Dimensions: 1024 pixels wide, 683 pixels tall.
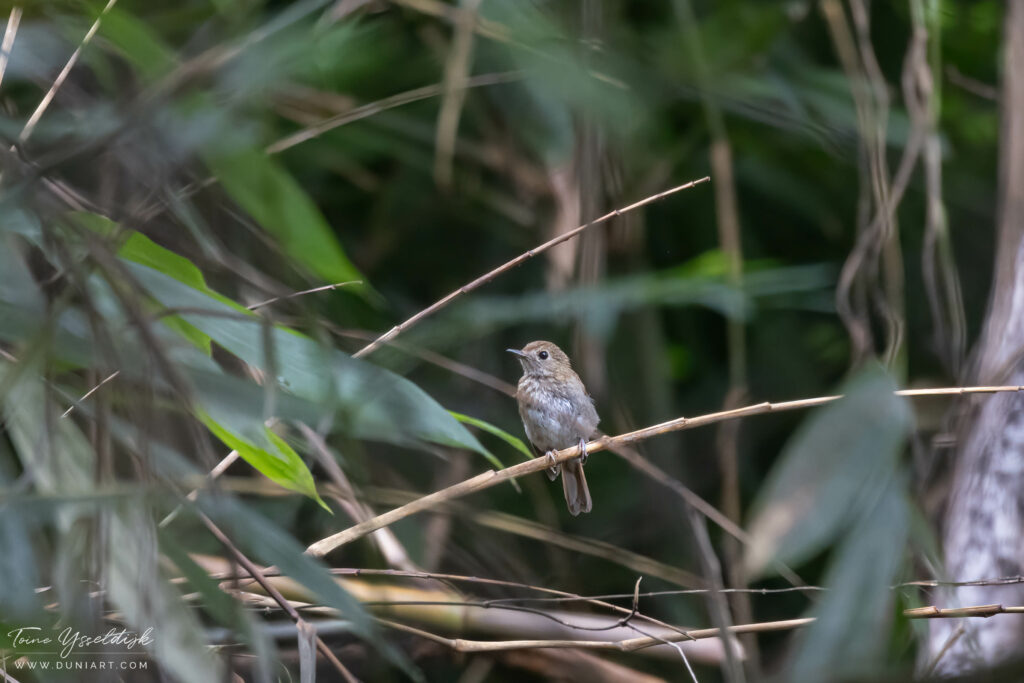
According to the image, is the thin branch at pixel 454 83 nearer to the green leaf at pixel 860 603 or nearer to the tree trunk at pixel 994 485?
the tree trunk at pixel 994 485

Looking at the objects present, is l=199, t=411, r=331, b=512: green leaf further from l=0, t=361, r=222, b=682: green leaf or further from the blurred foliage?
l=0, t=361, r=222, b=682: green leaf

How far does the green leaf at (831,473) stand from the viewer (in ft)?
4.10

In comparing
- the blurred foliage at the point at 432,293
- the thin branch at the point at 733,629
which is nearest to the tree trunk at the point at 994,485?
the blurred foliage at the point at 432,293

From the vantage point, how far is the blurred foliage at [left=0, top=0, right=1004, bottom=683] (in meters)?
1.33

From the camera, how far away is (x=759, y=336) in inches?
150

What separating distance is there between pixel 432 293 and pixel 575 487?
1.10 metres

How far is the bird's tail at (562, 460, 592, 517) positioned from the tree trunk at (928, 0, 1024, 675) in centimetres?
110

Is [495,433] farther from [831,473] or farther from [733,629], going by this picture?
[831,473]

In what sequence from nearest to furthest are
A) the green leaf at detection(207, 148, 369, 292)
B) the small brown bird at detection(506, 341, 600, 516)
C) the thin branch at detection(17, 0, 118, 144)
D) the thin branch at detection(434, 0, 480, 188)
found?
the green leaf at detection(207, 148, 369, 292) → the thin branch at detection(17, 0, 118, 144) → the thin branch at detection(434, 0, 480, 188) → the small brown bird at detection(506, 341, 600, 516)

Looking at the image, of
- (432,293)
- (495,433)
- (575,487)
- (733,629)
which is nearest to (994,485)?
(733,629)

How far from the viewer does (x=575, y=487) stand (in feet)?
10.0

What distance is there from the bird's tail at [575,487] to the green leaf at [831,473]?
161 centimetres

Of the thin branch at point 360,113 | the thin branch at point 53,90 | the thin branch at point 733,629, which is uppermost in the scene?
the thin branch at point 360,113

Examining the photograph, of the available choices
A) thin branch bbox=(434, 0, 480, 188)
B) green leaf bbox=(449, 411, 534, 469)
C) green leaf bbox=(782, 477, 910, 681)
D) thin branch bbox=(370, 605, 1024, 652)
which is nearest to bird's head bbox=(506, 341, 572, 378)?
thin branch bbox=(434, 0, 480, 188)
